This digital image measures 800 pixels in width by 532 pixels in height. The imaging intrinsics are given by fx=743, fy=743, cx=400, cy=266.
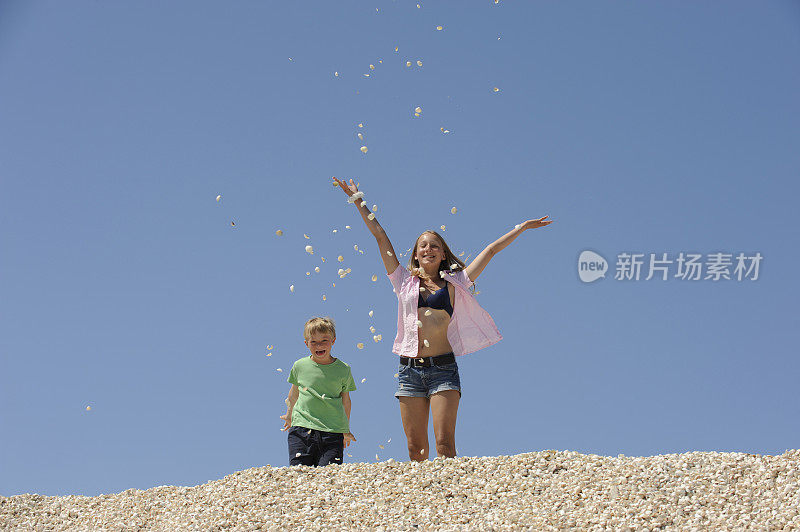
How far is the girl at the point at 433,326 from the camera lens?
270 inches

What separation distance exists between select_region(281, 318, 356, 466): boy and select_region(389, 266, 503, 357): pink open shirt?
0.79m

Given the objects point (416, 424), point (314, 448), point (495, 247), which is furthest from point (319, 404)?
point (495, 247)

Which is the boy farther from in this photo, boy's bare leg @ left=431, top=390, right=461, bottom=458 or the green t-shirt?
boy's bare leg @ left=431, top=390, right=461, bottom=458

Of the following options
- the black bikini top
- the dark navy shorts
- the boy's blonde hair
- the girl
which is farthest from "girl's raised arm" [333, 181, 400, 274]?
the dark navy shorts

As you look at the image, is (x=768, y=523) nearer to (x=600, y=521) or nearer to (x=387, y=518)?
(x=600, y=521)

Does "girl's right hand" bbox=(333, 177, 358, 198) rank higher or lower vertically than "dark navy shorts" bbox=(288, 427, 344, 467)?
higher

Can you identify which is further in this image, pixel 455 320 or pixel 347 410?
pixel 347 410

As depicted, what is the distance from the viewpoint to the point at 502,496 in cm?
575

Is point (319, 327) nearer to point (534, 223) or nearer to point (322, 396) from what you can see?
point (322, 396)

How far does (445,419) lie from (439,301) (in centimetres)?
111

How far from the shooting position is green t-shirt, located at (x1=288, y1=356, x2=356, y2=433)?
7.41 meters

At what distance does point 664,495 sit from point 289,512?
9.34 feet

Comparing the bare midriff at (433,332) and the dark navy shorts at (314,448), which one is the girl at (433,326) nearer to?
the bare midriff at (433,332)

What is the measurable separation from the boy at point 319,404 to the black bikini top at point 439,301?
1079 millimetres
